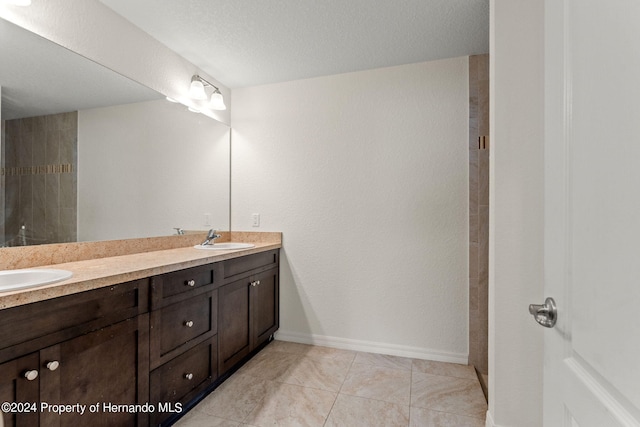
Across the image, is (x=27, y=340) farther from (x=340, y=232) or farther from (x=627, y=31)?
(x=340, y=232)

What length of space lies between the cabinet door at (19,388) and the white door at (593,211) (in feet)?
4.94

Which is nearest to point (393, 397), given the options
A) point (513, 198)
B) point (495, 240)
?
point (495, 240)

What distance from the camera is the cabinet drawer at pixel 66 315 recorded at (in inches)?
36.6

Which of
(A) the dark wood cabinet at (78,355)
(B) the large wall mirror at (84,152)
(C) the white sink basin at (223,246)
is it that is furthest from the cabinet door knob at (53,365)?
(C) the white sink basin at (223,246)

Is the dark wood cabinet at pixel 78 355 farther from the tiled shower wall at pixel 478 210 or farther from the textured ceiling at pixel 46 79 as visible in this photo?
the tiled shower wall at pixel 478 210

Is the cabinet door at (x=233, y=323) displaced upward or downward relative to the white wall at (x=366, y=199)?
Answer: downward

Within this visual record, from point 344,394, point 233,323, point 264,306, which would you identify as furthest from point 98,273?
point 344,394

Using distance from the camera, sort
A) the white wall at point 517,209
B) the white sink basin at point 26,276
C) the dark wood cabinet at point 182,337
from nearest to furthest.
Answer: the white sink basin at point 26,276 → the white wall at point 517,209 → the dark wood cabinet at point 182,337

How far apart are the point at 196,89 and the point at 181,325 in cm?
172

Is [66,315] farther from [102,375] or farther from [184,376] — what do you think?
[184,376]

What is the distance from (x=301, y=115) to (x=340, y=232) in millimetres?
1076

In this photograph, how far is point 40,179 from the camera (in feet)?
5.05

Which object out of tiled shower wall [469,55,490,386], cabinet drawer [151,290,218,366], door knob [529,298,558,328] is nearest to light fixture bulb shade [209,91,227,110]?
cabinet drawer [151,290,218,366]

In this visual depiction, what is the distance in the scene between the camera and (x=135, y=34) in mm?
1903
